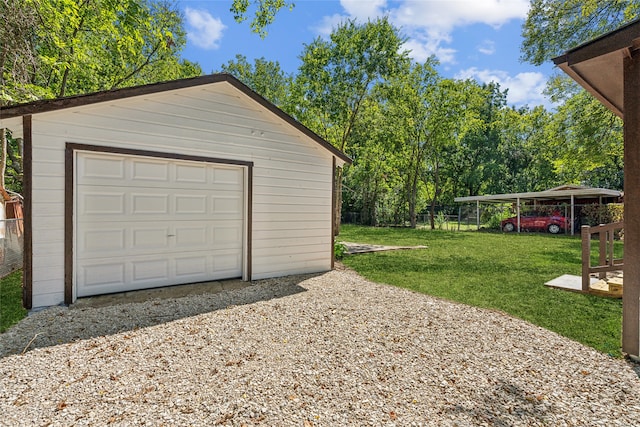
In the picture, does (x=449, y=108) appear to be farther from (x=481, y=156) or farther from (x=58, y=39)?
(x=58, y=39)

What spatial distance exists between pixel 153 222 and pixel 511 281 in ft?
22.8

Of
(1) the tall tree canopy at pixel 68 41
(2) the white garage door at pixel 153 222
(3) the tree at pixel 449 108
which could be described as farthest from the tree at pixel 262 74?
(2) the white garage door at pixel 153 222

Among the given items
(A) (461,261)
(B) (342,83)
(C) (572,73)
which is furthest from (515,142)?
(C) (572,73)

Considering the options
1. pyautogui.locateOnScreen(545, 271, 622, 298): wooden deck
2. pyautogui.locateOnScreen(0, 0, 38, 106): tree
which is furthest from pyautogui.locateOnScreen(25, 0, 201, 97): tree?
pyautogui.locateOnScreen(545, 271, 622, 298): wooden deck

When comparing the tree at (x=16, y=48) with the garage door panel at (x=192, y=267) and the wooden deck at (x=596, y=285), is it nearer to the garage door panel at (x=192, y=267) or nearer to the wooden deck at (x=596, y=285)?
the garage door panel at (x=192, y=267)

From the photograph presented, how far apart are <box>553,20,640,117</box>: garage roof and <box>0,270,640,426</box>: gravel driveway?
302 cm

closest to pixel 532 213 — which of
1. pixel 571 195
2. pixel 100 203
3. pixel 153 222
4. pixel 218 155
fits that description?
pixel 571 195

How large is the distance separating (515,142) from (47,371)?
36312 mm

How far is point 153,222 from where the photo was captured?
516cm

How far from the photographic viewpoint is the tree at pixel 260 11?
6.81 metres

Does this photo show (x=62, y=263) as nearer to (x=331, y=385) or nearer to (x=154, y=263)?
(x=154, y=263)

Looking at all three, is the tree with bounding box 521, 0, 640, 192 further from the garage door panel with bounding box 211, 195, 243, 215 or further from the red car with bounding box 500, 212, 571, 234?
the garage door panel with bounding box 211, 195, 243, 215

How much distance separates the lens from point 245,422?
209cm

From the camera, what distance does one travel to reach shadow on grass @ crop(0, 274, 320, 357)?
3.29m
